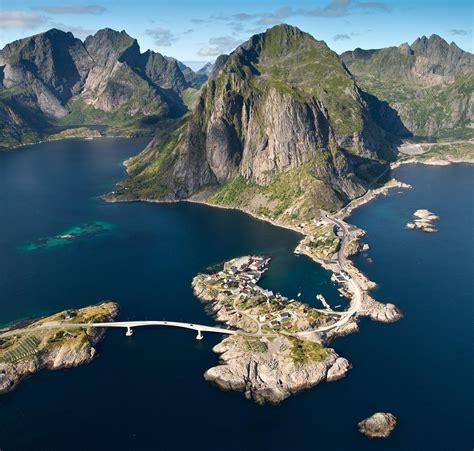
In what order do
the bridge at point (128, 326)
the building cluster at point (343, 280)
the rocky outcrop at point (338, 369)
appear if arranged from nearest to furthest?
the rocky outcrop at point (338, 369), the bridge at point (128, 326), the building cluster at point (343, 280)

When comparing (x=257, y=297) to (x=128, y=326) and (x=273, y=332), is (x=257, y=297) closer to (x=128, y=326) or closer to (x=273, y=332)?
(x=273, y=332)

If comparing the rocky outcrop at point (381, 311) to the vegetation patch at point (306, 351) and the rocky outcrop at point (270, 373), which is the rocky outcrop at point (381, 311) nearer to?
the vegetation patch at point (306, 351)

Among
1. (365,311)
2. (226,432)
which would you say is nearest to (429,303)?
(365,311)

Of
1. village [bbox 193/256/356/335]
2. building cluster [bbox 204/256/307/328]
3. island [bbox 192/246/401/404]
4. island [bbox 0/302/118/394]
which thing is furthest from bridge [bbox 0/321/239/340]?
building cluster [bbox 204/256/307/328]

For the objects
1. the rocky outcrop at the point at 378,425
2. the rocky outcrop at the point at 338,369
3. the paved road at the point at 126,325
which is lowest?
the rocky outcrop at the point at 378,425

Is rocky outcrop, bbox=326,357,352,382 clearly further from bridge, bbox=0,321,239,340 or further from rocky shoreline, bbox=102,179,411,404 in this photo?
bridge, bbox=0,321,239,340

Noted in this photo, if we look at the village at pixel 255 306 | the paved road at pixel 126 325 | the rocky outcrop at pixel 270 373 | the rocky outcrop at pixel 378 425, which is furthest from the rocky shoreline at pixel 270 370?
the rocky outcrop at pixel 378 425
